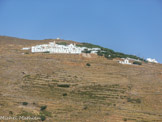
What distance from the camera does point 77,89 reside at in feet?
179

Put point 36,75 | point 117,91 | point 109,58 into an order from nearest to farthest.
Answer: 1. point 117,91
2. point 36,75
3. point 109,58

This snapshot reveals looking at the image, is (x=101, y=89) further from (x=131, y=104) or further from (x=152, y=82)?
(x=152, y=82)

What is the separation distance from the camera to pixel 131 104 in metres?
49.5

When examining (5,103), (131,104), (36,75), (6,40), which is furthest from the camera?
(6,40)

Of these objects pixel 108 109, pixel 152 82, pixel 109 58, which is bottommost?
pixel 108 109

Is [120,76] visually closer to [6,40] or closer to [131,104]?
[131,104]

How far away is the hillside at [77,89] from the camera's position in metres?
44.1

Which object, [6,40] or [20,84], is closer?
[20,84]

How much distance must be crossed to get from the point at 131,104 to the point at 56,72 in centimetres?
1886

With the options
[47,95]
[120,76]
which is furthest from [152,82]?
[47,95]

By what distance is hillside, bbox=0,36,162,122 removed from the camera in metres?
44.1

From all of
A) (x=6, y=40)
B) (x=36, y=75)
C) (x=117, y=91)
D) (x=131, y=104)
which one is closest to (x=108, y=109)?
(x=131, y=104)

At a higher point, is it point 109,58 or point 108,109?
point 109,58

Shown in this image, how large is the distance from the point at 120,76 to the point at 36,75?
1664 cm
